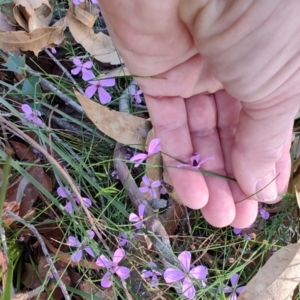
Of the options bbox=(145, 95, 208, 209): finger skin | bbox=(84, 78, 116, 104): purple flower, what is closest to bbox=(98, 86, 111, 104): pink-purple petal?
bbox=(84, 78, 116, 104): purple flower

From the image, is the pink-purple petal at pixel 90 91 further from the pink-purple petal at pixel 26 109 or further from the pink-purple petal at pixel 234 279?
the pink-purple petal at pixel 234 279

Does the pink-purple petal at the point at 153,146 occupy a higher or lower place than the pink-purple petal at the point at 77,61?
lower

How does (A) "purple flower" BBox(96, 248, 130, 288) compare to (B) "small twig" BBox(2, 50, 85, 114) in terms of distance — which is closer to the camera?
(A) "purple flower" BBox(96, 248, 130, 288)

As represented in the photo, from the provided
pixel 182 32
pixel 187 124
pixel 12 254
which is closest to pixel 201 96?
pixel 187 124

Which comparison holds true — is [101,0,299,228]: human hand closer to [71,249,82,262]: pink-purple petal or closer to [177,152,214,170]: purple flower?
[177,152,214,170]: purple flower

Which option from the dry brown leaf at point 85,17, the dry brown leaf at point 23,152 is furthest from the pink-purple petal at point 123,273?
the dry brown leaf at point 85,17

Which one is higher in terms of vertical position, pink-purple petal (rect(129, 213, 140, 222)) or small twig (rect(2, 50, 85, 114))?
small twig (rect(2, 50, 85, 114))
